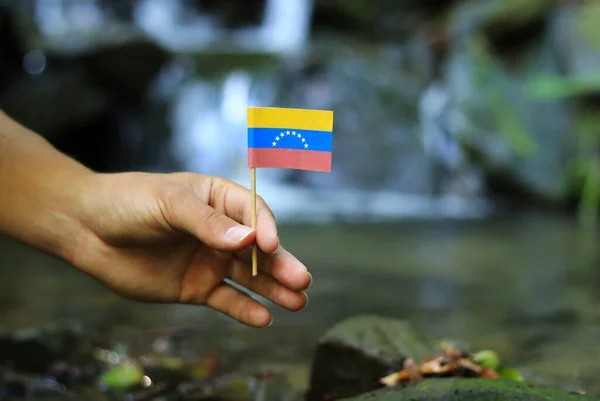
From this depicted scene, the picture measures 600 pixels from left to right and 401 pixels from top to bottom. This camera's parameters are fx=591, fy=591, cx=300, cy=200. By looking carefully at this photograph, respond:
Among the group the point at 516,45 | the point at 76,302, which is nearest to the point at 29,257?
the point at 76,302

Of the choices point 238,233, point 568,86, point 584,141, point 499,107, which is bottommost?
point 238,233

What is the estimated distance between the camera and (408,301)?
161 inches

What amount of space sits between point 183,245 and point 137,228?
0.55ft

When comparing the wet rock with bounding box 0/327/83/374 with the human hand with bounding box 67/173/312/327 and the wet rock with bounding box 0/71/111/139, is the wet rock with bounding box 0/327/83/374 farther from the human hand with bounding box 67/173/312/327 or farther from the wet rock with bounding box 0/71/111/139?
the wet rock with bounding box 0/71/111/139

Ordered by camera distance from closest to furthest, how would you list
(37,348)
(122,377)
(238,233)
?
(238,233)
(122,377)
(37,348)

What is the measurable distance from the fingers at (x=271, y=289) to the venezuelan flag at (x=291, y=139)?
35 centimetres

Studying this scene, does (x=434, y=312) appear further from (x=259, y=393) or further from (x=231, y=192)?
(x=231, y=192)

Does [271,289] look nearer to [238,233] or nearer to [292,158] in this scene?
[238,233]

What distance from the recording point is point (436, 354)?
2.12 m

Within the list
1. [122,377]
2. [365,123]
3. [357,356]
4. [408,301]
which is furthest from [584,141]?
[122,377]

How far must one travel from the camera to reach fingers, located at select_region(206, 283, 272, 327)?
1.73m

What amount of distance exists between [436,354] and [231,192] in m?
0.99

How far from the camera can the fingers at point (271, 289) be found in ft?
5.42

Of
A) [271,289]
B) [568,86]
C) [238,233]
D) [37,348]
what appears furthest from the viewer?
[568,86]
